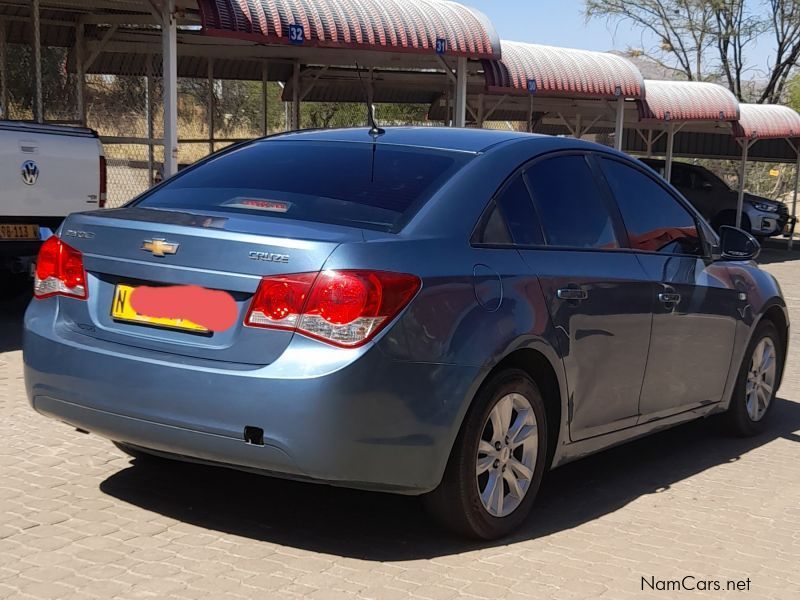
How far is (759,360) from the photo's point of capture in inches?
266

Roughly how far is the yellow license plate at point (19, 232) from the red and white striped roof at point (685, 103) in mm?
15372

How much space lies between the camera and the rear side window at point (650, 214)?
18.2 feet

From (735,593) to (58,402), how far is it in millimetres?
2766

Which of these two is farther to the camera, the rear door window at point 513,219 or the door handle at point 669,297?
the door handle at point 669,297

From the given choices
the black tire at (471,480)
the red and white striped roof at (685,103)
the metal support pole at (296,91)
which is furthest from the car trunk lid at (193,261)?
the red and white striped roof at (685,103)

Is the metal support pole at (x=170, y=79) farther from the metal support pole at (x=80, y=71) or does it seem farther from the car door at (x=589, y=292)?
the car door at (x=589, y=292)

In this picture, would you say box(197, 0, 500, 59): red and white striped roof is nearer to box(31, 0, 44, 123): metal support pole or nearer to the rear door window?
box(31, 0, 44, 123): metal support pole

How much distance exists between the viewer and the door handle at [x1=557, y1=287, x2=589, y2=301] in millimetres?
4766

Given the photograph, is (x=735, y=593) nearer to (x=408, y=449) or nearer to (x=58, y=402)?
(x=408, y=449)

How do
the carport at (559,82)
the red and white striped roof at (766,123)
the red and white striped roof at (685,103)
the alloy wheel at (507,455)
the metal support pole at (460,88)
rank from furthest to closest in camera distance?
1. the red and white striped roof at (766,123)
2. the red and white striped roof at (685,103)
3. the carport at (559,82)
4. the metal support pole at (460,88)
5. the alloy wheel at (507,455)

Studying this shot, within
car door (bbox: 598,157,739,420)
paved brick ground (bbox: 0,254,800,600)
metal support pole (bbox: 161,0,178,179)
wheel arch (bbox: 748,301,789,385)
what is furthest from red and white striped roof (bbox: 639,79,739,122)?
paved brick ground (bbox: 0,254,800,600)

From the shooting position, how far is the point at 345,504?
493 centimetres

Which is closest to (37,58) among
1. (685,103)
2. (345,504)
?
(345,504)

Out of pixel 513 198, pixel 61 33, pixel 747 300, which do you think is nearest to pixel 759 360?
pixel 747 300
